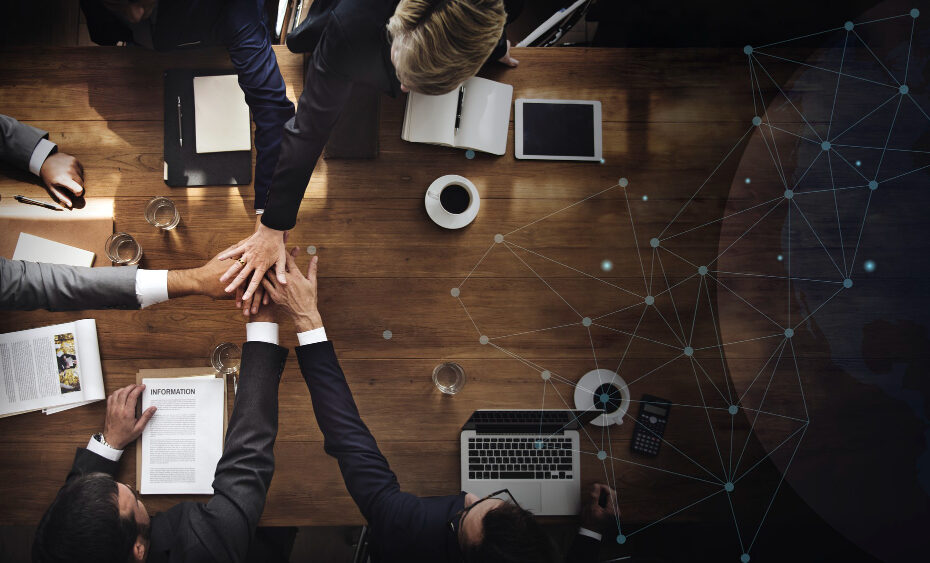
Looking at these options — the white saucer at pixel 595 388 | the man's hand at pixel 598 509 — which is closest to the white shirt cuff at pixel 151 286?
the white saucer at pixel 595 388

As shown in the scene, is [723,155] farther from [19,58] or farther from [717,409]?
[19,58]

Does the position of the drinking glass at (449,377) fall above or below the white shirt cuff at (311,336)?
below

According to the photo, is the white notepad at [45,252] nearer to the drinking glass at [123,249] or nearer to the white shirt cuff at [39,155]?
the drinking glass at [123,249]

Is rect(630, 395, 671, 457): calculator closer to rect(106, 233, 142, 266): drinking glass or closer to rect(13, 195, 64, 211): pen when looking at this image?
rect(106, 233, 142, 266): drinking glass

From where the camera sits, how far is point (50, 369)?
1.42 metres

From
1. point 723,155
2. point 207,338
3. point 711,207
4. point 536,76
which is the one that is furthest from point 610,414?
point 207,338

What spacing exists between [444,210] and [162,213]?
0.79 meters

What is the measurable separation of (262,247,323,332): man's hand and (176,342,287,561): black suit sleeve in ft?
0.35

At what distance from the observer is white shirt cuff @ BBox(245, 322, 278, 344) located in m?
1.36

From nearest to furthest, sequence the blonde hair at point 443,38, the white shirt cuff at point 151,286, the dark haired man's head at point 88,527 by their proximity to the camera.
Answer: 1. the blonde hair at point 443,38
2. the dark haired man's head at point 88,527
3. the white shirt cuff at point 151,286

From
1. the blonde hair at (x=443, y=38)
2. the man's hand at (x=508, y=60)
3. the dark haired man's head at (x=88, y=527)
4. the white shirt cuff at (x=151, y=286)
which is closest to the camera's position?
the blonde hair at (x=443, y=38)

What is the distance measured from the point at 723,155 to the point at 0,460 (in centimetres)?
219

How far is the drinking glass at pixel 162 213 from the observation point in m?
1.45

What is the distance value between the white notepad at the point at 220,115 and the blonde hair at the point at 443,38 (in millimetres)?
537
